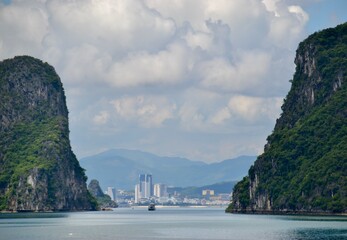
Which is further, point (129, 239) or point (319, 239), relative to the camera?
point (129, 239)

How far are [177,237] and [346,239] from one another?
33466mm


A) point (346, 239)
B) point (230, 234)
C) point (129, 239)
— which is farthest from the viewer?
point (230, 234)

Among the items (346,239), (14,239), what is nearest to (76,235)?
(14,239)

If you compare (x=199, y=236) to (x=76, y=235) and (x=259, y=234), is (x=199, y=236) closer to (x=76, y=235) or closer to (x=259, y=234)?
(x=259, y=234)

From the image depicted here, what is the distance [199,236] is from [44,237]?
2840 cm

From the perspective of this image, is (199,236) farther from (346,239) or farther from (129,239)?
(346,239)

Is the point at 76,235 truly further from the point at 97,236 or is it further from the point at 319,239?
the point at 319,239

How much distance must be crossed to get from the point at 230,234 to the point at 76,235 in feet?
95.7

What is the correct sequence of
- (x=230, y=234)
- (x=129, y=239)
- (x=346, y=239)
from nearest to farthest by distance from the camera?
1. (x=346, y=239)
2. (x=129, y=239)
3. (x=230, y=234)

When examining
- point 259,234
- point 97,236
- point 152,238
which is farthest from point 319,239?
point 97,236

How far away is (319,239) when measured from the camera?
128m

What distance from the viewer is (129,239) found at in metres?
138

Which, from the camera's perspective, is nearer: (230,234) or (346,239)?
(346,239)

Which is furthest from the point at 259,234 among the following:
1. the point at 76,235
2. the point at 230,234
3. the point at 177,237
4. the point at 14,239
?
the point at 14,239
